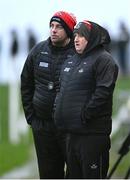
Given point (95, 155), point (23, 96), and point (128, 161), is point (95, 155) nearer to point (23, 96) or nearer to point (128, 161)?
point (23, 96)

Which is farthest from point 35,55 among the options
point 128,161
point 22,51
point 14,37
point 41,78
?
point 22,51

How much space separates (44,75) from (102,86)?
945 mm

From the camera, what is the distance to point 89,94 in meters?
10.5

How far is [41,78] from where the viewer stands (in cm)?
1113

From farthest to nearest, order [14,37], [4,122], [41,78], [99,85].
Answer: [14,37]
[4,122]
[41,78]
[99,85]

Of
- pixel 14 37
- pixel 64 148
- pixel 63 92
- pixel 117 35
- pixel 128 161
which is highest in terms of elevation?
pixel 63 92

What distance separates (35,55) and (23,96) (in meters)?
0.50

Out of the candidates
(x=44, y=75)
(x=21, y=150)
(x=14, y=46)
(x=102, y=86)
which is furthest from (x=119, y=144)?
(x=14, y=46)

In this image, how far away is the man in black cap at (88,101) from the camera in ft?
34.1

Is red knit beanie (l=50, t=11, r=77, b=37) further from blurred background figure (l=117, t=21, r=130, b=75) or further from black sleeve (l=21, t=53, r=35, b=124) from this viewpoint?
blurred background figure (l=117, t=21, r=130, b=75)

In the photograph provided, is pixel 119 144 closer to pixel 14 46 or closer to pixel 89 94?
pixel 89 94

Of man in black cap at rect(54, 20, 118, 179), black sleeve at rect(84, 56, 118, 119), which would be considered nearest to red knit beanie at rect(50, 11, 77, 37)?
man in black cap at rect(54, 20, 118, 179)

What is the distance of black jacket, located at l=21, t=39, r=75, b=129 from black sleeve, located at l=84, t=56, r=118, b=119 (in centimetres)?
64

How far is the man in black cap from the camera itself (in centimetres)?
1041
